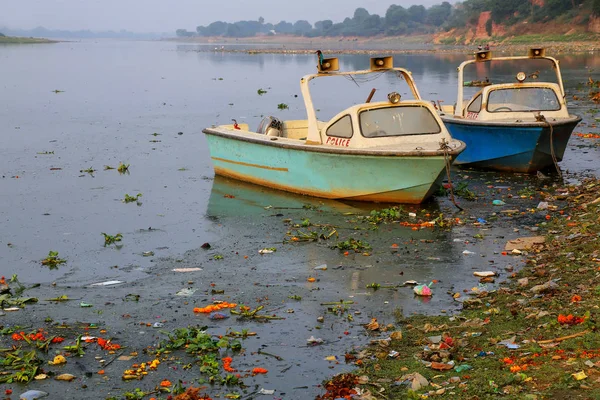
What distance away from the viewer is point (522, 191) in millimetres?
13484

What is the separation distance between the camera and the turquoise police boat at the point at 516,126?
14.2 m

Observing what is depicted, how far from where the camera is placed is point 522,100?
15.0 metres

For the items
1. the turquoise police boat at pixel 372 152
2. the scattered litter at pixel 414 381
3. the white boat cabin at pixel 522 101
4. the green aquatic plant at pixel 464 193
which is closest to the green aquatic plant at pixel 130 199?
the turquoise police boat at pixel 372 152

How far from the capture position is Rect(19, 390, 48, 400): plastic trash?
6304 mm

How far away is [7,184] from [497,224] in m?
9.18

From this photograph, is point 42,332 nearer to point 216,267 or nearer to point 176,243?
point 216,267

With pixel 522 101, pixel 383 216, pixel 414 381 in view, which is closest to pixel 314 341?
pixel 414 381

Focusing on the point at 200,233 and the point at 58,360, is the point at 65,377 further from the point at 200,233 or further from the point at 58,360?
the point at 200,233

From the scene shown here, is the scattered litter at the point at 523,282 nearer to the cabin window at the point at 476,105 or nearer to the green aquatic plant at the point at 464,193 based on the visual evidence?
the green aquatic plant at the point at 464,193

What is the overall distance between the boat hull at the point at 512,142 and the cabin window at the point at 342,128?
10.3ft

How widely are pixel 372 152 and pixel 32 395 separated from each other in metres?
7.02

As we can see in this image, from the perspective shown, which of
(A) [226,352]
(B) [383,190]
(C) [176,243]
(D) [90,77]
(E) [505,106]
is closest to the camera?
(A) [226,352]

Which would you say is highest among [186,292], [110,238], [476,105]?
[476,105]

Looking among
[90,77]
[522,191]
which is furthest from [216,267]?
[90,77]
